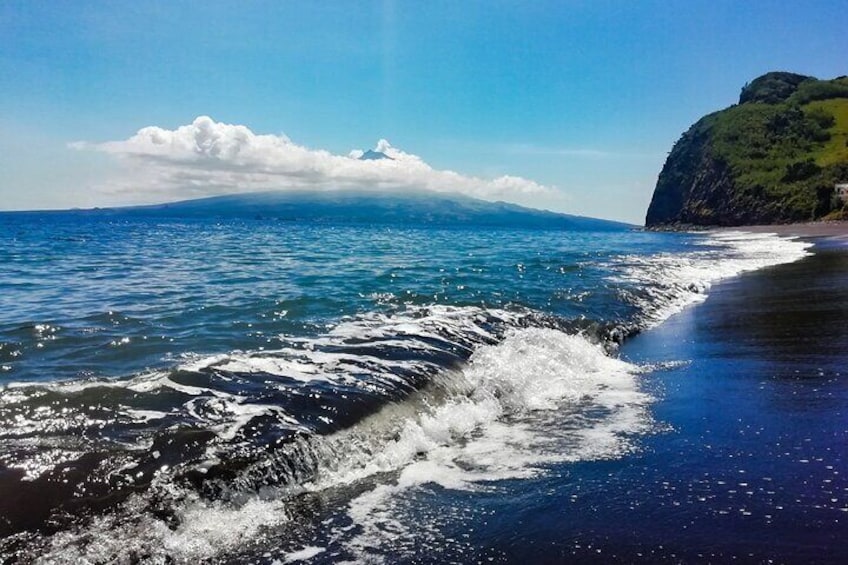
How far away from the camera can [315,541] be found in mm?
5812

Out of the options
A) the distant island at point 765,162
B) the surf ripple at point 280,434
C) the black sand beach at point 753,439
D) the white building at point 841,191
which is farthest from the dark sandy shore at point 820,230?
the surf ripple at point 280,434

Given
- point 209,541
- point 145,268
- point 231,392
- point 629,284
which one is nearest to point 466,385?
point 231,392

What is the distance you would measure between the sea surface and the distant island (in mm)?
105514

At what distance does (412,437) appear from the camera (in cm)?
880

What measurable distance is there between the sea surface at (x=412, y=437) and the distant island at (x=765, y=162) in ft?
346

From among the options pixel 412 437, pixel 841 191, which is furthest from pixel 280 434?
pixel 841 191

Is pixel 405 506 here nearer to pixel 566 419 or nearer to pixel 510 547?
pixel 510 547

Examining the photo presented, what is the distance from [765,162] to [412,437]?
155592mm

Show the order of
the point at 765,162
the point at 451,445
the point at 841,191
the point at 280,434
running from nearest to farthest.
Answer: the point at 280,434 → the point at 451,445 → the point at 841,191 → the point at 765,162

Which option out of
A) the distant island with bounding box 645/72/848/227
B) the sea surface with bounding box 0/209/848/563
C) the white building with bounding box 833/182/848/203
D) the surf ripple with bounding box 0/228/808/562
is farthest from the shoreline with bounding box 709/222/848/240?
the surf ripple with bounding box 0/228/808/562

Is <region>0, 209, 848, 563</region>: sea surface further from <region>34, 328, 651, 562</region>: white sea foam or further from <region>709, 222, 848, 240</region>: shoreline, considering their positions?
<region>709, 222, 848, 240</region>: shoreline

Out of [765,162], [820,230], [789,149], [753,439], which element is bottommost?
[753,439]

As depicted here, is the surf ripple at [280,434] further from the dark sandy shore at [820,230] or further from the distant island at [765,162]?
the distant island at [765,162]

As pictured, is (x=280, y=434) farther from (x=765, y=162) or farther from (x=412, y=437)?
(x=765, y=162)
